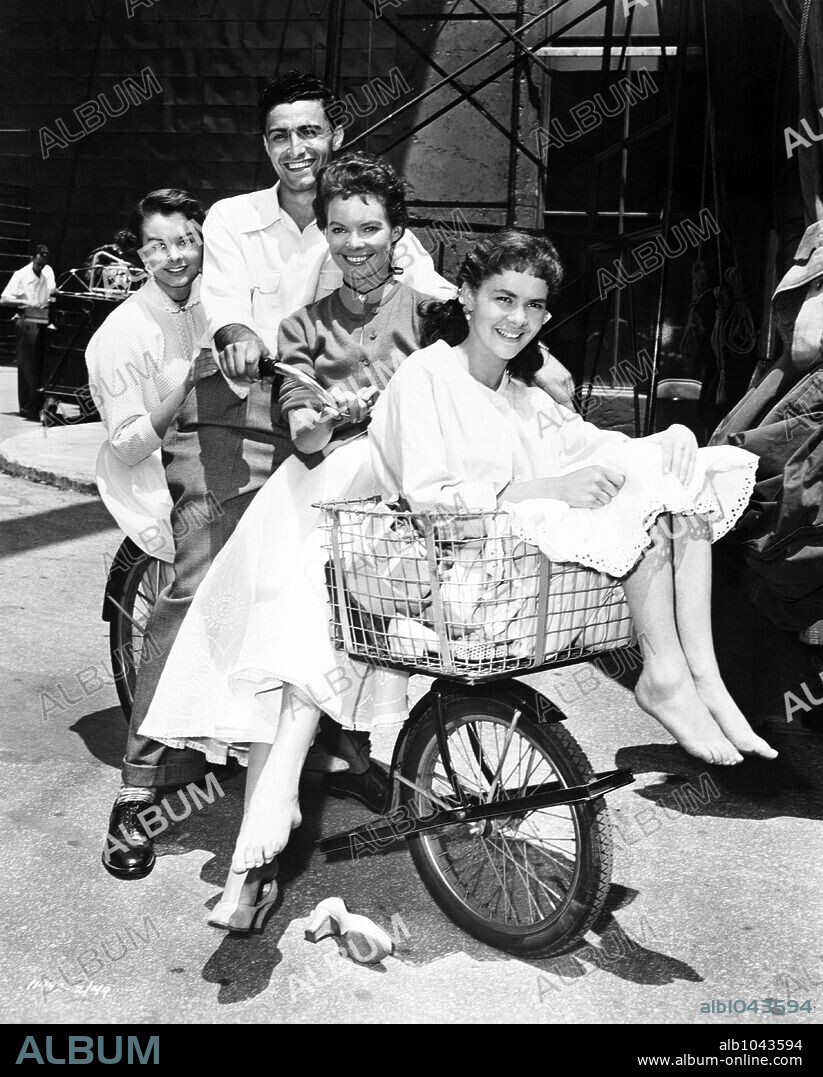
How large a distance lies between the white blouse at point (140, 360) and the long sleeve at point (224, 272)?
0.18 meters

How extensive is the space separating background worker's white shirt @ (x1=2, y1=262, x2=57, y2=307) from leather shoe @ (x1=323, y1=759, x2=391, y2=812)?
13494 millimetres

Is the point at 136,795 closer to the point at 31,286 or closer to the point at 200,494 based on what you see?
the point at 200,494

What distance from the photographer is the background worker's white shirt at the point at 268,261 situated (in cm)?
357

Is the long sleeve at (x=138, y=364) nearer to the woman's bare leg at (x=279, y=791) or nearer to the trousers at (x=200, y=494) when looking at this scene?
the trousers at (x=200, y=494)

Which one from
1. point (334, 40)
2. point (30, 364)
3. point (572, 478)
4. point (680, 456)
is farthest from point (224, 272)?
point (30, 364)

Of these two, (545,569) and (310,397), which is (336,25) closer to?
(310,397)

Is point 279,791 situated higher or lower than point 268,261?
lower

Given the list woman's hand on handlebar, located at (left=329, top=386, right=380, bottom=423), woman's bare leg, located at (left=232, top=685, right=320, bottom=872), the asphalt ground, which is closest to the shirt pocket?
woman's hand on handlebar, located at (left=329, top=386, right=380, bottom=423)

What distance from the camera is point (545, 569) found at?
102 inches

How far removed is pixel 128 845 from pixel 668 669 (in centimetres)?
161

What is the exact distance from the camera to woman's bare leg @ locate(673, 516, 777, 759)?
111 inches

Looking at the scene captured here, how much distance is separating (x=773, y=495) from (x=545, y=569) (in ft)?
4.80

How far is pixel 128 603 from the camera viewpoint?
14.1 feet

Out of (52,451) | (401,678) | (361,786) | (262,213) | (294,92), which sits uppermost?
(294,92)
